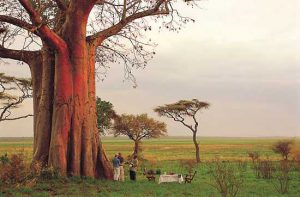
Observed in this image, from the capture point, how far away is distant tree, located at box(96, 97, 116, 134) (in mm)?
40375

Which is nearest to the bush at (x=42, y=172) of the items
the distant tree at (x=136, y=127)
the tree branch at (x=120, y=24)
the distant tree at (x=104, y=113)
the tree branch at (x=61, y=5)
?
the tree branch at (x=120, y=24)

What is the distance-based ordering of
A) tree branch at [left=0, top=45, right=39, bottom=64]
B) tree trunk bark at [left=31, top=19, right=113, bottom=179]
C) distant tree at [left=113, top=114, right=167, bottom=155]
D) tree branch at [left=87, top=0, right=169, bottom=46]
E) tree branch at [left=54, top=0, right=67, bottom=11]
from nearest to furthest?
tree trunk bark at [left=31, top=19, right=113, bottom=179] → tree branch at [left=54, top=0, right=67, bottom=11] → tree branch at [left=0, top=45, right=39, bottom=64] → tree branch at [left=87, top=0, right=169, bottom=46] → distant tree at [left=113, top=114, right=167, bottom=155]

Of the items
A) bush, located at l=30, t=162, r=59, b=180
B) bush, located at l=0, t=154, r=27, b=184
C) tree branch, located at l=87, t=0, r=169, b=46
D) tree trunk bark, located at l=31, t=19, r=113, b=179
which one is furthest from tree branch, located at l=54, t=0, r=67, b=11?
bush, located at l=0, t=154, r=27, b=184

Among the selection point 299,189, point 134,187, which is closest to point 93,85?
point 134,187

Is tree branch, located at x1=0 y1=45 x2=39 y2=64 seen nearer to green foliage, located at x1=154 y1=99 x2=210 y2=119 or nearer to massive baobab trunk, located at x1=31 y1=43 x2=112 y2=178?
massive baobab trunk, located at x1=31 y1=43 x2=112 y2=178

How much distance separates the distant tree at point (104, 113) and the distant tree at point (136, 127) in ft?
8.34

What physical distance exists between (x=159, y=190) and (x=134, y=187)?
0.93 meters

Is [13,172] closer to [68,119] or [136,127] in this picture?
[68,119]

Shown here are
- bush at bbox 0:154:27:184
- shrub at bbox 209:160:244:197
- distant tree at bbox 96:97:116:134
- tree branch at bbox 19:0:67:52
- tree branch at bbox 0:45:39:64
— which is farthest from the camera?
distant tree at bbox 96:97:116:134

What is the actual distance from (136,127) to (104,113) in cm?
441

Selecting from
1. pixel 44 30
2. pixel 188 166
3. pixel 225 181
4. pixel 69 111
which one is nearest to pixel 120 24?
pixel 44 30

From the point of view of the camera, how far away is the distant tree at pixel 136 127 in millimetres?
44250

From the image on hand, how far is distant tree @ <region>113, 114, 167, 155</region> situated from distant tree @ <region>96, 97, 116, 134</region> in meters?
2.54

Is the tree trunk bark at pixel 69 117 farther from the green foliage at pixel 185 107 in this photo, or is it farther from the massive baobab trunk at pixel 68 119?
the green foliage at pixel 185 107
